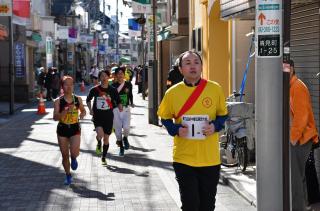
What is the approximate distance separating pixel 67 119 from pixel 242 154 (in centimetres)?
289

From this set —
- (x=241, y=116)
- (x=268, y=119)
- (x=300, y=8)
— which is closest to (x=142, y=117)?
(x=241, y=116)

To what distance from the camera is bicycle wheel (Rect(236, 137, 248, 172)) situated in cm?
1034

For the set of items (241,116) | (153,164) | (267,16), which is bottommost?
(153,164)

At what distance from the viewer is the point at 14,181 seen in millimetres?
10250

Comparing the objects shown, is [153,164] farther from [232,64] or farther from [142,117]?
[142,117]

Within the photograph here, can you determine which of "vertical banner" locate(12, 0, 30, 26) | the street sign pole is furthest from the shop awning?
the street sign pole

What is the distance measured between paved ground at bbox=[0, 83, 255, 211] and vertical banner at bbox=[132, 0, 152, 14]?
490 centimetres

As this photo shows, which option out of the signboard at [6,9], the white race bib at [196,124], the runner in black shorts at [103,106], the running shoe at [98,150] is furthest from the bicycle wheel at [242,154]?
the signboard at [6,9]

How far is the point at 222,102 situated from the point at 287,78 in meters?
0.84

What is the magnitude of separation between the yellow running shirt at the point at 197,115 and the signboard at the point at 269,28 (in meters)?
0.79

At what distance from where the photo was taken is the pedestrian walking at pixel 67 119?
9.77 meters

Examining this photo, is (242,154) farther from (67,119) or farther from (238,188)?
(67,119)

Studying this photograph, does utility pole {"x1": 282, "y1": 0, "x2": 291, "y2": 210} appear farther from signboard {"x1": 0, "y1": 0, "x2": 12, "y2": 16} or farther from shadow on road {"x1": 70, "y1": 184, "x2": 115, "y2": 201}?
signboard {"x1": 0, "y1": 0, "x2": 12, "y2": 16}

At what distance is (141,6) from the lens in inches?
790
